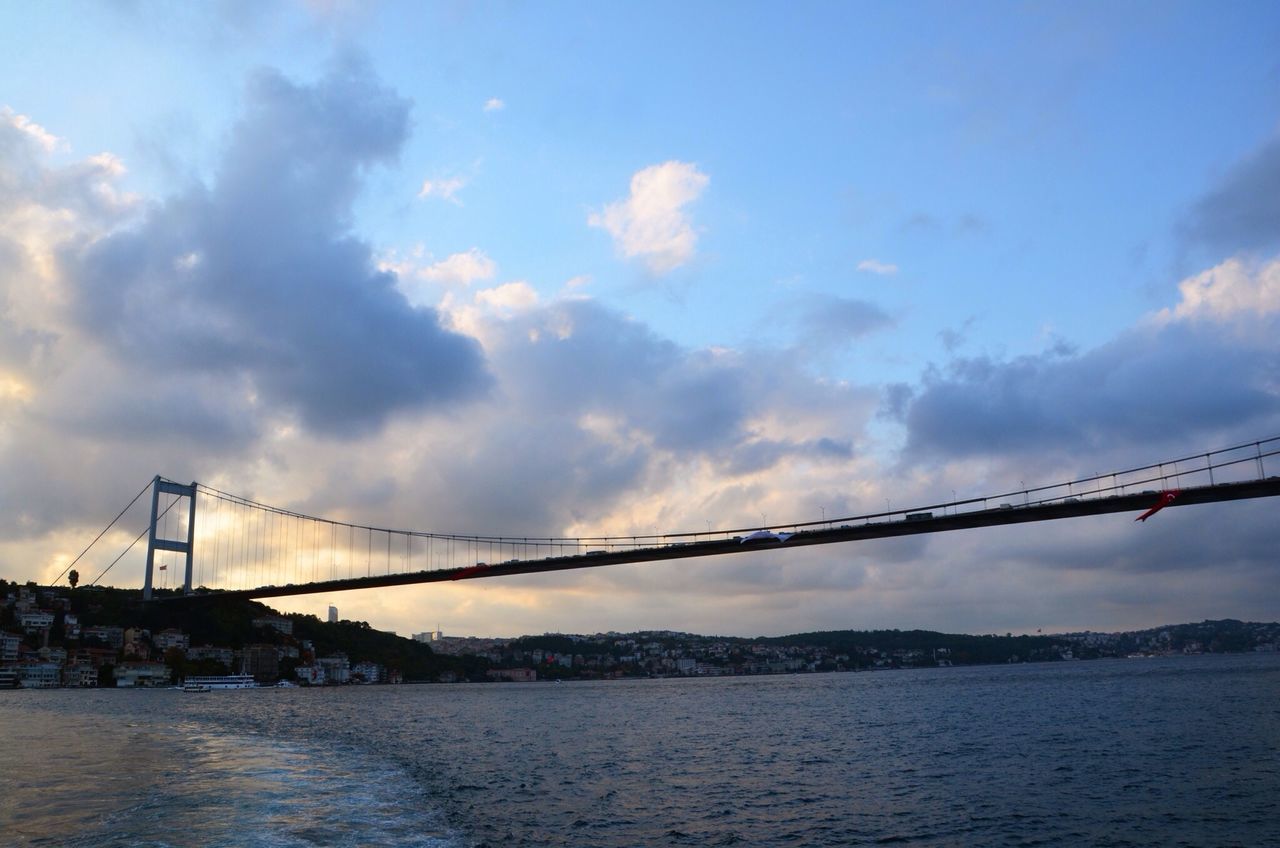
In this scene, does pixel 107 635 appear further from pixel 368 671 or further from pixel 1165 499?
pixel 1165 499

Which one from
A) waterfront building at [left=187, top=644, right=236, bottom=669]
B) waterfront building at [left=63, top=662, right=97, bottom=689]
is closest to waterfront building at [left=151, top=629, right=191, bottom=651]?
→ waterfront building at [left=187, top=644, right=236, bottom=669]

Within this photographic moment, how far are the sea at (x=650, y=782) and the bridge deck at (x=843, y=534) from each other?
9108 mm

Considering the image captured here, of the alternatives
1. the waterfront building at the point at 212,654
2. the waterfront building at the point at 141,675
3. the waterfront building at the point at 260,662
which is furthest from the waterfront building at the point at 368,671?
the waterfront building at the point at 141,675

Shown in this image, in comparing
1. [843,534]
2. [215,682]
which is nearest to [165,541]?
[215,682]

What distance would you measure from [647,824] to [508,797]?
13.8ft

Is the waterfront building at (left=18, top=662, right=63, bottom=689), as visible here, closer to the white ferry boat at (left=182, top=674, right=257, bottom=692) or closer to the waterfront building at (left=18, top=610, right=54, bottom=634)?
the white ferry boat at (left=182, top=674, right=257, bottom=692)

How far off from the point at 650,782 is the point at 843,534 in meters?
28.4

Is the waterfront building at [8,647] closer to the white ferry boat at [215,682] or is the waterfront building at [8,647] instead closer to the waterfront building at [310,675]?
the white ferry boat at [215,682]

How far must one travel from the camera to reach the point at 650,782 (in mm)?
21750

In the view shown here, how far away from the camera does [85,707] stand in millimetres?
49219

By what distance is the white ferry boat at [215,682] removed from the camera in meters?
84.1

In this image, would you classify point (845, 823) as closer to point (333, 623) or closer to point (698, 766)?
point (698, 766)

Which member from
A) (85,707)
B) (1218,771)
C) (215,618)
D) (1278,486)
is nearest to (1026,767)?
(1218,771)

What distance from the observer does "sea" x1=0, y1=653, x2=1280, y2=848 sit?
15117mm
